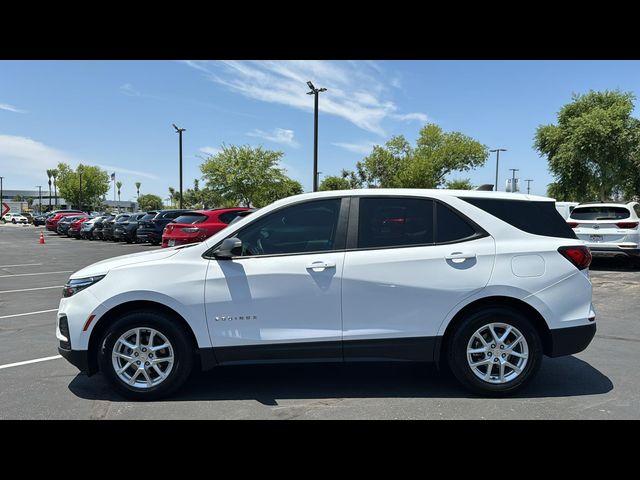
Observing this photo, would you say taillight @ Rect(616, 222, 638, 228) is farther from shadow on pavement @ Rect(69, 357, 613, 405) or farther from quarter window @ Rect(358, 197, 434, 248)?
quarter window @ Rect(358, 197, 434, 248)

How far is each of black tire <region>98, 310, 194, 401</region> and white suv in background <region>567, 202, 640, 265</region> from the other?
1007cm

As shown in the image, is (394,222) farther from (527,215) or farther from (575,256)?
(575,256)

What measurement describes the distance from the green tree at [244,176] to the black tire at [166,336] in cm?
→ 3494

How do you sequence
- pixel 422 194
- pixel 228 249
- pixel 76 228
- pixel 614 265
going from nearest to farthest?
1. pixel 228 249
2. pixel 422 194
3. pixel 614 265
4. pixel 76 228

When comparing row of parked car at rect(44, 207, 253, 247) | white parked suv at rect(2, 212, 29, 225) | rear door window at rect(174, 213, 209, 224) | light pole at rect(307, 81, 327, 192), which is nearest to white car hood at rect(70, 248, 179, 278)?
row of parked car at rect(44, 207, 253, 247)

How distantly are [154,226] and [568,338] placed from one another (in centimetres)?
2161

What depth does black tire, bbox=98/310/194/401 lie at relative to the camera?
400 centimetres

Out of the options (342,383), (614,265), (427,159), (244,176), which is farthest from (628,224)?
(427,159)

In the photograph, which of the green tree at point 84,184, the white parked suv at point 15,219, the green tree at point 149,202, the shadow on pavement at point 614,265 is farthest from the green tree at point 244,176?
the green tree at point 149,202

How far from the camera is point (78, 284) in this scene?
4133 mm

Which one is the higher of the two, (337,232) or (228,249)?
(337,232)

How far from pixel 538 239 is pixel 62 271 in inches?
510
